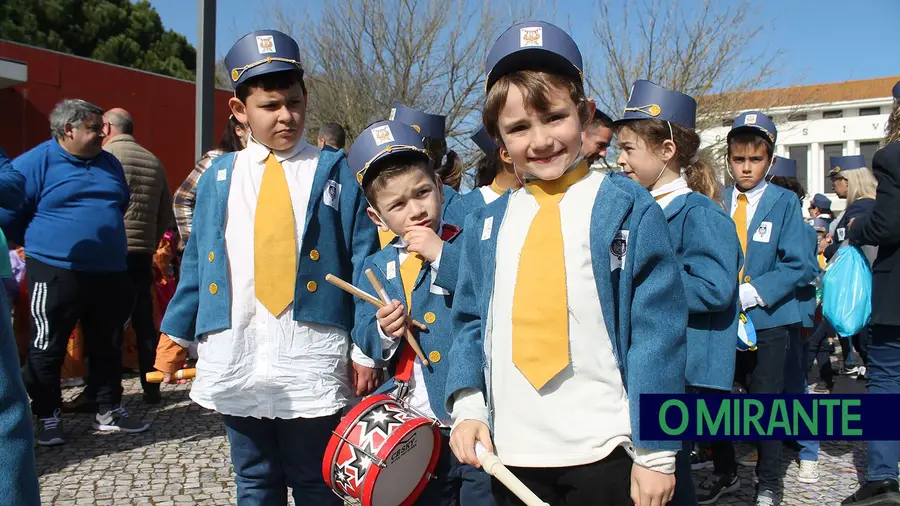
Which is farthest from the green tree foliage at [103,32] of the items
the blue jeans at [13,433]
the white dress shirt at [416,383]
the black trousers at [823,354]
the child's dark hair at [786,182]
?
the blue jeans at [13,433]

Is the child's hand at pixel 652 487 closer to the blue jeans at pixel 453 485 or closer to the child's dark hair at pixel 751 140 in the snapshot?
the blue jeans at pixel 453 485

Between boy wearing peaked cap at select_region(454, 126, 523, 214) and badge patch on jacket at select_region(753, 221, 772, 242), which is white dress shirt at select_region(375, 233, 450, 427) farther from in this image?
badge patch on jacket at select_region(753, 221, 772, 242)

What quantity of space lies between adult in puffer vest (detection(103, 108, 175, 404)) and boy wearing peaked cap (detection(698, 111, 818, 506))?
15.4 ft

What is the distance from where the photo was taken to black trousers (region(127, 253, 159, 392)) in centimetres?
680

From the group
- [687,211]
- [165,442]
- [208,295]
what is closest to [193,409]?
[165,442]

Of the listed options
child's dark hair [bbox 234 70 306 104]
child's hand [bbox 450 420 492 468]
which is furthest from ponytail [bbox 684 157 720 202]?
child's hand [bbox 450 420 492 468]

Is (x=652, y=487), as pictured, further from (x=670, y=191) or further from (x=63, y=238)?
(x=63, y=238)

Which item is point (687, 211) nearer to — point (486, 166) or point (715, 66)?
point (486, 166)

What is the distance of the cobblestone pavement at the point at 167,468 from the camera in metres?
4.75

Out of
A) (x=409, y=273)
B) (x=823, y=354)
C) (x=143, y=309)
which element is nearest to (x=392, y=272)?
(x=409, y=273)

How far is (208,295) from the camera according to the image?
301cm

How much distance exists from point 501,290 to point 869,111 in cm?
7751

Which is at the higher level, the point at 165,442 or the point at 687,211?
the point at 687,211

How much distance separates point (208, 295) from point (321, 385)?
0.55 m
